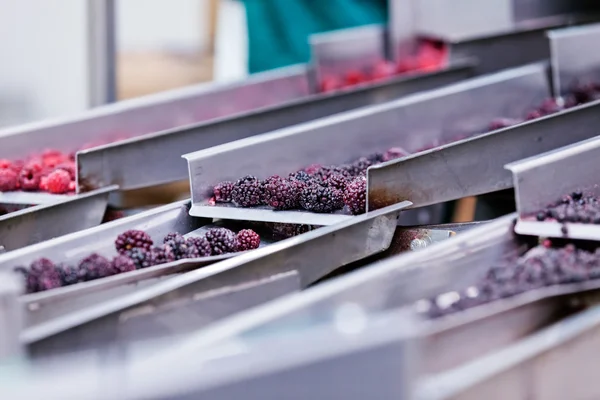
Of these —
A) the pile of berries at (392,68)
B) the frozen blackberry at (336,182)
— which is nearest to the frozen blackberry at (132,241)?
the frozen blackberry at (336,182)

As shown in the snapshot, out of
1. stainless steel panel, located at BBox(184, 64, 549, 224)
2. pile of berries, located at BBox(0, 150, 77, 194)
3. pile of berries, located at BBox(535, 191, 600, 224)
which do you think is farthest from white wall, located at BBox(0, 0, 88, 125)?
pile of berries, located at BBox(535, 191, 600, 224)

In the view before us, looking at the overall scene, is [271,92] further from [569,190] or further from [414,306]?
[414,306]

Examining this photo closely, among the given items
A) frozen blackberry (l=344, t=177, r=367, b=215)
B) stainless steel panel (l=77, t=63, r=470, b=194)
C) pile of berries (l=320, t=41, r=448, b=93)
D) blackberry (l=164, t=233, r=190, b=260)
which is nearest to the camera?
blackberry (l=164, t=233, r=190, b=260)

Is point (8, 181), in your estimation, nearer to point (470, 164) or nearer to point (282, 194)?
point (282, 194)

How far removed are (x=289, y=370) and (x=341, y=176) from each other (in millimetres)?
833

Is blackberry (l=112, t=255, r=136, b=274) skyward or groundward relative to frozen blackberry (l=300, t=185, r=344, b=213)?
groundward

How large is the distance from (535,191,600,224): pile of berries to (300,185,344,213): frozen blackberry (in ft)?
1.34

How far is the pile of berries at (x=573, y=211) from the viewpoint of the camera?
4.94 feet

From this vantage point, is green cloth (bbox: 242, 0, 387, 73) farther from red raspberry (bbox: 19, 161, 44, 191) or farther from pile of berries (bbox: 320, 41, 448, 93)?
red raspberry (bbox: 19, 161, 44, 191)

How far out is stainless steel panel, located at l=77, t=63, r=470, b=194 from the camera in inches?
78.8

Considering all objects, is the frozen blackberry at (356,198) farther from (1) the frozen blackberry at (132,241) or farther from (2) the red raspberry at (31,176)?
(2) the red raspberry at (31,176)

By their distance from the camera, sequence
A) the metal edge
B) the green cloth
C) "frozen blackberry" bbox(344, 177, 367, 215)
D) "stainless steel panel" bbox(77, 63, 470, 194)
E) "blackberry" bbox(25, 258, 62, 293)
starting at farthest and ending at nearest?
1. the green cloth
2. "stainless steel panel" bbox(77, 63, 470, 194)
3. "frozen blackberry" bbox(344, 177, 367, 215)
4. "blackberry" bbox(25, 258, 62, 293)
5. the metal edge

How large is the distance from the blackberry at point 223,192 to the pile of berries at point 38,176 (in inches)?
17.0

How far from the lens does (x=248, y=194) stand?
1.77 meters
